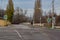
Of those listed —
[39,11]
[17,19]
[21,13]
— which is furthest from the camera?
[21,13]

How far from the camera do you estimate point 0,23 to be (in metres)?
81.9

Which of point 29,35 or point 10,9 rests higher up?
point 10,9

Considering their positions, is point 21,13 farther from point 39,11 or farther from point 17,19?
point 39,11

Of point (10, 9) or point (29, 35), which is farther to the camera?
point (10, 9)

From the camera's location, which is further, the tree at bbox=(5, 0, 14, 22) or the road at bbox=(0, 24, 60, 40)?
the tree at bbox=(5, 0, 14, 22)

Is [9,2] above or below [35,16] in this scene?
above

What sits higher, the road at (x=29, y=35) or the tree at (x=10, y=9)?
the tree at (x=10, y=9)

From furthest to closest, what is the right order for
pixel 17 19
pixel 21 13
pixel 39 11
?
pixel 21 13 < pixel 17 19 < pixel 39 11

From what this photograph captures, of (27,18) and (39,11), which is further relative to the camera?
(27,18)

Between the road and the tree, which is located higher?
the tree

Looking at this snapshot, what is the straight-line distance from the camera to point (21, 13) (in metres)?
159

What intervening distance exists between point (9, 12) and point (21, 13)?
42564 mm

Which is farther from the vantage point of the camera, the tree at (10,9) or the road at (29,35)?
the tree at (10,9)

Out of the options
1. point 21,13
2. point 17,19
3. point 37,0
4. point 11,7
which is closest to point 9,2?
point 11,7
